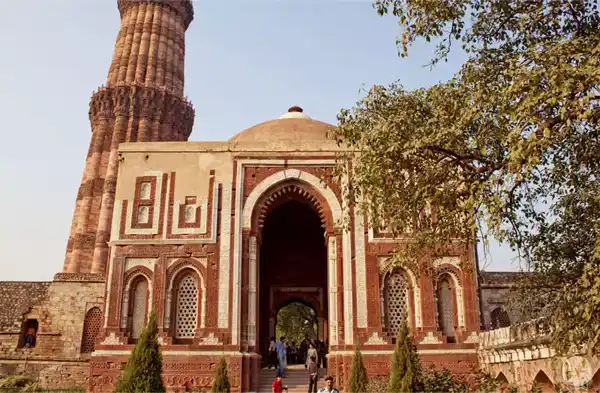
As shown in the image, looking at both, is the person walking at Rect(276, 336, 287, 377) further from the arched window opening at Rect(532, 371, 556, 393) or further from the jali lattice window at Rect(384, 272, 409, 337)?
the arched window opening at Rect(532, 371, 556, 393)

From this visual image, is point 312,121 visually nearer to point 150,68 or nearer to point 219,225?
point 219,225

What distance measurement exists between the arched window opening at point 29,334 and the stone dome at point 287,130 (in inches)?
418

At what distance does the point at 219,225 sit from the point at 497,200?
9303mm

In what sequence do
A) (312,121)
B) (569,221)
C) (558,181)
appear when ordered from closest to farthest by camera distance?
(558,181), (569,221), (312,121)

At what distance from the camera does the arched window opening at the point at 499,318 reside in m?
17.6

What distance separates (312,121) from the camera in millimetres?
18688

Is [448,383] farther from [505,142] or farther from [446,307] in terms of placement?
[505,142]

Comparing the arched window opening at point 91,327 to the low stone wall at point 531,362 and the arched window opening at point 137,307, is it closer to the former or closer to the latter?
the arched window opening at point 137,307

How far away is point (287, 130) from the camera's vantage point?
698 inches

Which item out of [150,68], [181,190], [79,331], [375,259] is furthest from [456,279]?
[150,68]

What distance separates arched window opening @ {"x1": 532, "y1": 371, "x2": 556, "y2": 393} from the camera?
411 inches

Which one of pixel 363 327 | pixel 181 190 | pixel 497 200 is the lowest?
pixel 363 327

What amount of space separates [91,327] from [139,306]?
6895 millimetres

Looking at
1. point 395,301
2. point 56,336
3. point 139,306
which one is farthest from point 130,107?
point 395,301
